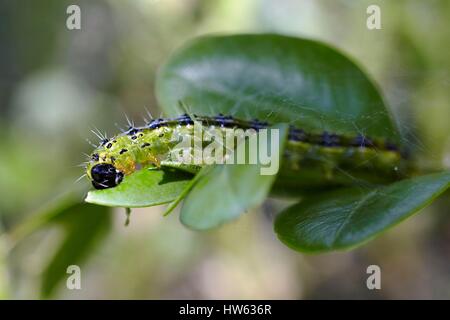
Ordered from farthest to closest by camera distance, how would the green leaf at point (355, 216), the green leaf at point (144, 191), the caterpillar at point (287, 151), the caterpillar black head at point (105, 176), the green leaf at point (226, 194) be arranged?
the caterpillar at point (287, 151) → the caterpillar black head at point (105, 176) → the green leaf at point (144, 191) → the green leaf at point (355, 216) → the green leaf at point (226, 194)

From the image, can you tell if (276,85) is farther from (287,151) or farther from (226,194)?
(226,194)

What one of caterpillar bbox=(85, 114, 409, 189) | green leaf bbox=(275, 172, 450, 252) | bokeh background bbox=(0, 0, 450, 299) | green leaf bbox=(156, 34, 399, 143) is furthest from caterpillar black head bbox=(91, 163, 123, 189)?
bokeh background bbox=(0, 0, 450, 299)

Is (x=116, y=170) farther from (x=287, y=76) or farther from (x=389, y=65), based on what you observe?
(x=389, y=65)

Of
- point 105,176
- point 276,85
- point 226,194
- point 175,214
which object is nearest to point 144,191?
point 105,176

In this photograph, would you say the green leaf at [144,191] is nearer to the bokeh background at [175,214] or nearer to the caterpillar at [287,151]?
the caterpillar at [287,151]

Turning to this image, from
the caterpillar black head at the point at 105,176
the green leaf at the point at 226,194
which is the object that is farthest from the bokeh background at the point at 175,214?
the green leaf at the point at 226,194

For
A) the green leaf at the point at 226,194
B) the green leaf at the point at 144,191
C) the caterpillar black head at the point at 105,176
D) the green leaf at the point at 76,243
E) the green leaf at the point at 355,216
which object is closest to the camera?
the green leaf at the point at 226,194

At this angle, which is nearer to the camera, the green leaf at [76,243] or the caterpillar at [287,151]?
the caterpillar at [287,151]
